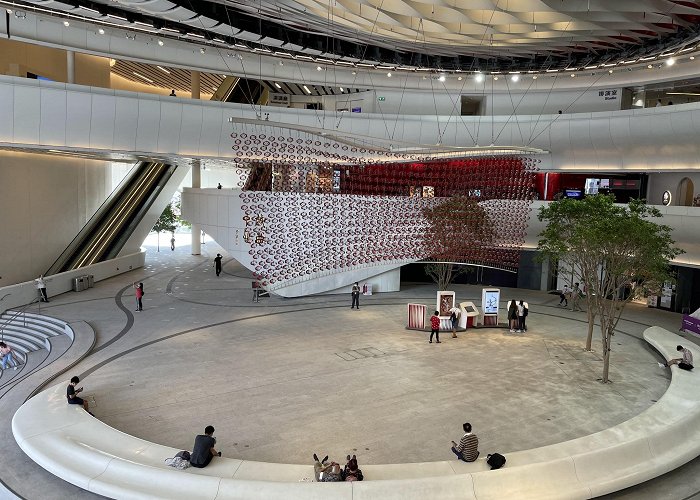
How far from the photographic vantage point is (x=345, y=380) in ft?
47.2

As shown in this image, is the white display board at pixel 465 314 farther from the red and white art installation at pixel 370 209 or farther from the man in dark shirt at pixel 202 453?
the man in dark shirt at pixel 202 453

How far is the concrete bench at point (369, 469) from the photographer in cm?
848

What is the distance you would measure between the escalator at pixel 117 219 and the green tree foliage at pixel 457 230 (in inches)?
763

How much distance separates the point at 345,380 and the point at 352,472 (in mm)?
5560

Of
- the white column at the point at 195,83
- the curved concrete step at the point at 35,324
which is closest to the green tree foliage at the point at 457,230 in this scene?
the curved concrete step at the point at 35,324

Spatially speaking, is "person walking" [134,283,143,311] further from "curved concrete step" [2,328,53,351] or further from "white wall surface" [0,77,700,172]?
"white wall surface" [0,77,700,172]

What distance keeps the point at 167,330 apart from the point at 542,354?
13.5 metres

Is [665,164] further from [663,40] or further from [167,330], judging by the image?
[167,330]

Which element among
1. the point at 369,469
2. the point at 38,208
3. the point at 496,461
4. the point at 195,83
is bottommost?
the point at 369,469

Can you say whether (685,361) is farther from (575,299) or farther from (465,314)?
(575,299)

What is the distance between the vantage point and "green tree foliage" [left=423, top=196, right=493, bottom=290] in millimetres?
25422

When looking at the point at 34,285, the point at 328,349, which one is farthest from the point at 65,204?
the point at 328,349

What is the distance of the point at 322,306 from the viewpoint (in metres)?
24.1

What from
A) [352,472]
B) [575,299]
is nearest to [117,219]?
[575,299]
